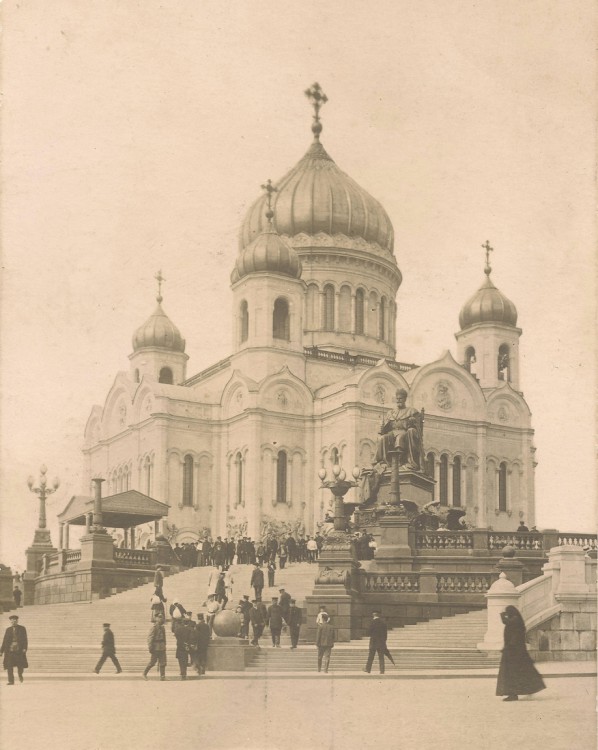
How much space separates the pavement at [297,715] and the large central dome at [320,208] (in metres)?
45.7

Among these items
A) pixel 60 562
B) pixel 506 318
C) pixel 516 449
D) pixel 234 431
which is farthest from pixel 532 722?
pixel 506 318

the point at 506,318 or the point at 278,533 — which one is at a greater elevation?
the point at 506,318

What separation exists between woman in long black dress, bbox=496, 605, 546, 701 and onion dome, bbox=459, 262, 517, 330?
48.7m

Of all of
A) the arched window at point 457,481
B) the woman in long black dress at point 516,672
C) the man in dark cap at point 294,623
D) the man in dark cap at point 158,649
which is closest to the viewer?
the woman in long black dress at point 516,672

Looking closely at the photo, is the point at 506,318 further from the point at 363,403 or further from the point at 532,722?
the point at 532,722

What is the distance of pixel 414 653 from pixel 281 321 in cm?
3720

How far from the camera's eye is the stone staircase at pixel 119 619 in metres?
24.6

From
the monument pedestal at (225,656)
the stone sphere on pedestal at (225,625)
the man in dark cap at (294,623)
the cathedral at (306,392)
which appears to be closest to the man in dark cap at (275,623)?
the man in dark cap at (294,623)

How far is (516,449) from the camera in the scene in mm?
62375

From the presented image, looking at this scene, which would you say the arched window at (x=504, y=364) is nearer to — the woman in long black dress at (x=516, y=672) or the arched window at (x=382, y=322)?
the arched window at (x=382, y=322)

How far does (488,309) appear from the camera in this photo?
216 ft

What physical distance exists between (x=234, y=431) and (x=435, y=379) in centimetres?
1072

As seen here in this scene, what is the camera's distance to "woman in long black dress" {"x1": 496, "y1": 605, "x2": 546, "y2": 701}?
1772 centimetres

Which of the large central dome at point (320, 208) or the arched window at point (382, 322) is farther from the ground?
the large central dome at point (320, 208)
